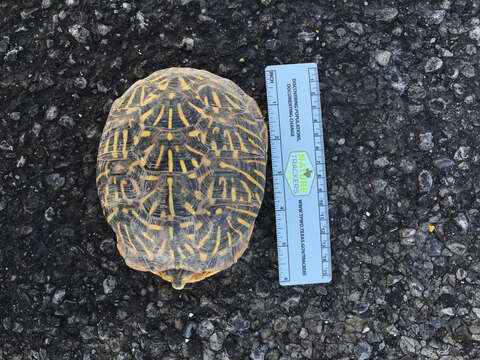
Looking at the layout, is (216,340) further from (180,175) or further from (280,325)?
(180,175)

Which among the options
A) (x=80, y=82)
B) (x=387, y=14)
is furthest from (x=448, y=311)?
(x=80, y=82)

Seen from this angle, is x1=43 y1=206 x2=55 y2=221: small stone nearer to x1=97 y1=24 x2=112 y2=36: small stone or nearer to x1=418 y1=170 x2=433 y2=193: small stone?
x1=97 y1=24 x2=112 y2=36: small stone

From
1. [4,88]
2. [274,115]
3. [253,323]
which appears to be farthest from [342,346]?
[4,88]

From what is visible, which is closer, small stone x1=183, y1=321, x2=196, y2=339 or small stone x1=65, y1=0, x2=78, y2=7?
small stone x1=183, y1=321, x2=196, y2=339

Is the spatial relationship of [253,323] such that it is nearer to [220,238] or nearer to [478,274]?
[220,238]

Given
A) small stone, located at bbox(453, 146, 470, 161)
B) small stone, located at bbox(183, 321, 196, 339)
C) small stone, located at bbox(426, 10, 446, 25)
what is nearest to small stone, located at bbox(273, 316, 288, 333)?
small stone, located at bbox(183, 321, 196, 339)

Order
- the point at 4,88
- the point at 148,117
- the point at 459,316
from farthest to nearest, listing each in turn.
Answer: the point at 4,88 < the point at 459,316 < the point at 148,117

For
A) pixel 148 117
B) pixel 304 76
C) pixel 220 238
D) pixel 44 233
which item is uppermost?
pixel 148 117

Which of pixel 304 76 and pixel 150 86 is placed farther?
pixel 304 76
